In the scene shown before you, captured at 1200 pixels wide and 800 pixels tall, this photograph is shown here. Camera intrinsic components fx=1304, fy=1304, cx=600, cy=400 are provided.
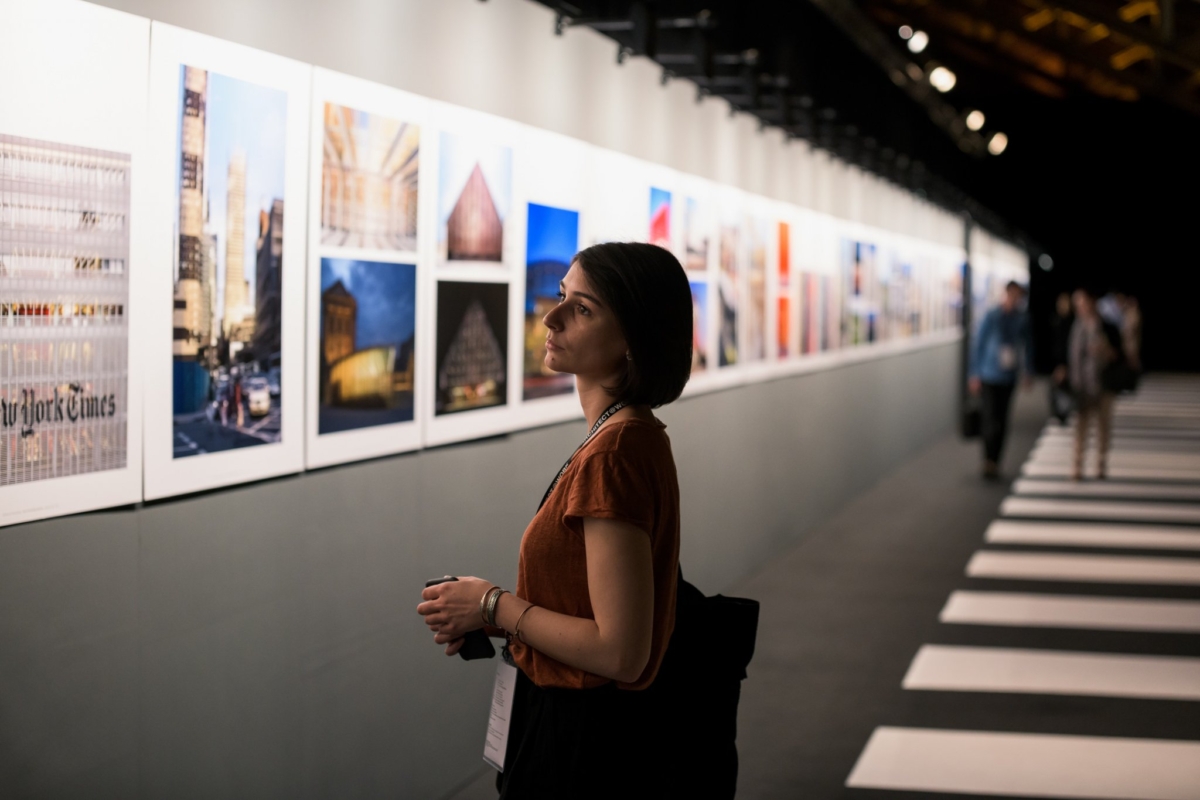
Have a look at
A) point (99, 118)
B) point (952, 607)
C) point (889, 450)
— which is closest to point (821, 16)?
point (952, 607)

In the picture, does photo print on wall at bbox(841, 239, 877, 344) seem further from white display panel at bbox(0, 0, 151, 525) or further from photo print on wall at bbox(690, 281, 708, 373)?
white display panel at bbox(0, 0, 151, 525)

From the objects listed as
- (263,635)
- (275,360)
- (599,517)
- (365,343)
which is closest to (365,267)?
(365,343)

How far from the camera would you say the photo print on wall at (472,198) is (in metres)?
4.55

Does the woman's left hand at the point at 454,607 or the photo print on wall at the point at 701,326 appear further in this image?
the photo print on wall at the point at 701,326

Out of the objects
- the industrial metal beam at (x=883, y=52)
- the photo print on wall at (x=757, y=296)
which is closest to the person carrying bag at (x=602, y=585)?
the photo print on wall at (x=757, y=296)

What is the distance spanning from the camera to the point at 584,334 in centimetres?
217

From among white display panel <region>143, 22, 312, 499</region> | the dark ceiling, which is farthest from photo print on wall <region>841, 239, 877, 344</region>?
white display panel <region>143, 22, 312, 499</region>

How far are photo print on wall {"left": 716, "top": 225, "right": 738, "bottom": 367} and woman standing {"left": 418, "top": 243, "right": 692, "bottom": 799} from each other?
5.99m

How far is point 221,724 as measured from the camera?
11.5ft

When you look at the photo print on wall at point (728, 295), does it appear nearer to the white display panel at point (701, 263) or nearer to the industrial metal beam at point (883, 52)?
the white display panel at point (701, 263)

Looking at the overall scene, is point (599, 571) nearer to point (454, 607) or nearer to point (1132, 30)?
point (454, 607)

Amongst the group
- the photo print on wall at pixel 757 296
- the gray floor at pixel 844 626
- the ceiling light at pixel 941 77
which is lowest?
the gray floor at pixel 844 626

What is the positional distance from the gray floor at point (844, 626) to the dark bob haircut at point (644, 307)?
3.04m

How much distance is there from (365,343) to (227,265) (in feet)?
2.52
